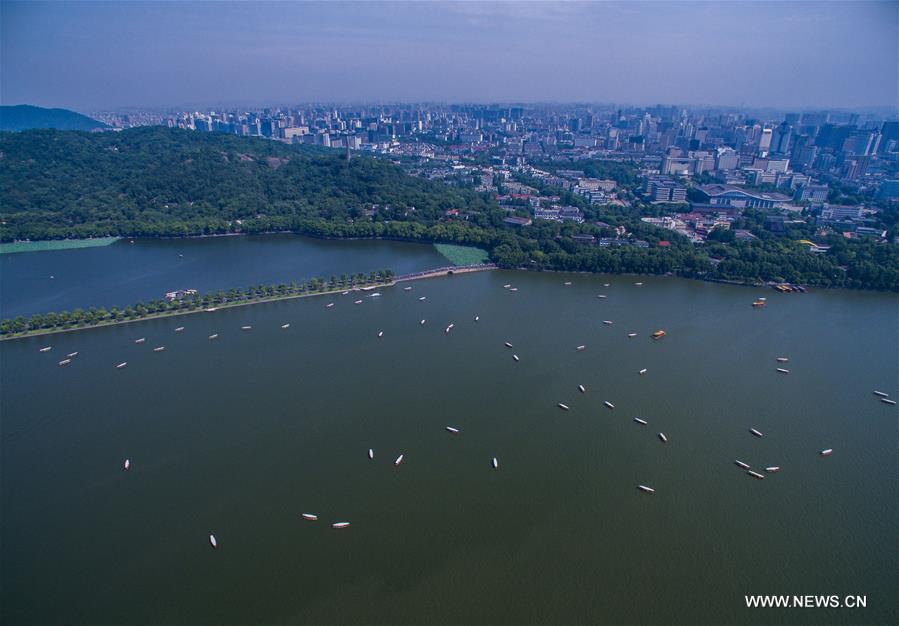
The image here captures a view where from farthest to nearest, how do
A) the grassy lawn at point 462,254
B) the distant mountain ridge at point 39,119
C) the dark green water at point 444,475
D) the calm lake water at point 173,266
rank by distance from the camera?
the distant mountain ridge at point 39,119 → the grassy lawn at point 462,254 → the calm lake water at point 173,266 → the dark green water at point 444,475

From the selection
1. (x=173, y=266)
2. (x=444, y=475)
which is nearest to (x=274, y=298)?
(x=173, y=266)

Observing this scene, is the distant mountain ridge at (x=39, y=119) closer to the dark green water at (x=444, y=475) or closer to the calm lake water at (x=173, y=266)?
the calm lake water at (x=173, y=266)

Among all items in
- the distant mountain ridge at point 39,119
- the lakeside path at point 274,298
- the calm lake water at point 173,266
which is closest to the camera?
the lakeside path at point 274,298

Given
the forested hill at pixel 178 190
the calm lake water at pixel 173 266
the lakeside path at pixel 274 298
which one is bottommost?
the calm lake water at pixel 173 266

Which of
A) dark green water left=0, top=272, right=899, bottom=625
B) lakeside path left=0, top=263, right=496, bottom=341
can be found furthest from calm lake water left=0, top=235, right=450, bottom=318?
dark green water left=0, top=272, right=899, bottom=625

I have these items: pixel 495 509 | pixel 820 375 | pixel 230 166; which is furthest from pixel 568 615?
pixel 230 166

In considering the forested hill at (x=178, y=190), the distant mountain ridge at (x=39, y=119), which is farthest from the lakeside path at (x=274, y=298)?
the distant mountain ridge at (x=39, y=119)

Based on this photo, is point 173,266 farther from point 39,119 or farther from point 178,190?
point 39,119
